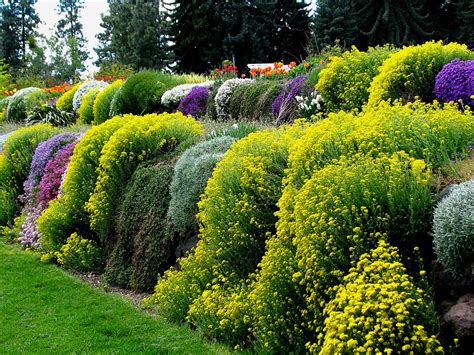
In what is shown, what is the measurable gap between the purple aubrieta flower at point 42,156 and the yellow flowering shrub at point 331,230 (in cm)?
697

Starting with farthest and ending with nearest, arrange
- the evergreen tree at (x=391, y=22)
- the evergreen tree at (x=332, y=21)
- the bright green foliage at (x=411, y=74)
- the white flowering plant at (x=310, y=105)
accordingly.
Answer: the evergreen tree at (x=391, y=22)
the evergreen tree at (x=332, y=21)
the white flowering plant at (x=310, y=105)
the bright green foliage at (x=411, y=74)

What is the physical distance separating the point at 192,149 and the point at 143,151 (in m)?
1.16

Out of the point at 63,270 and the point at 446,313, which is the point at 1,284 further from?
the point at 446,313

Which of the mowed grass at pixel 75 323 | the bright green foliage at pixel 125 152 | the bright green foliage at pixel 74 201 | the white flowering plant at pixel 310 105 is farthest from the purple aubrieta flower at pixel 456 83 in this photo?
the bright green foliage at pixel 74 201

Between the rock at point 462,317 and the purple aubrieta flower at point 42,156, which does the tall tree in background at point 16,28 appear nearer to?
the purple aubrieta flower at point 42,156

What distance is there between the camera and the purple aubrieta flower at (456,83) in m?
6.86

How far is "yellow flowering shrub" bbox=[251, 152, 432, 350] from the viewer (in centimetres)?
399

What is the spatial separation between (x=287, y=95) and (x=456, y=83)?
3.79 metres

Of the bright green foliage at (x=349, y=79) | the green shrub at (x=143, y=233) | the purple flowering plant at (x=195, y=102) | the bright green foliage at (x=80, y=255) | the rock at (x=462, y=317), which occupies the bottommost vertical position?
the bright green foliage at (x=80, y=255)

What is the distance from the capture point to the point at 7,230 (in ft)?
33.5

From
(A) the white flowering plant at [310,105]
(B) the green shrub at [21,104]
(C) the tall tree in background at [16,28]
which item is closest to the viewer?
(A) the white flowering plant at [310,105]

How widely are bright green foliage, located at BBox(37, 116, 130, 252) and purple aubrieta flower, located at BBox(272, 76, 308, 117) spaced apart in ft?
10.00

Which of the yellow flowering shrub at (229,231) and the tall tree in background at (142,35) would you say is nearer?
the yellow flowering shrub at (229,231)

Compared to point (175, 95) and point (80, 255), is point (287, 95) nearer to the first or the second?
point (175, 95)
